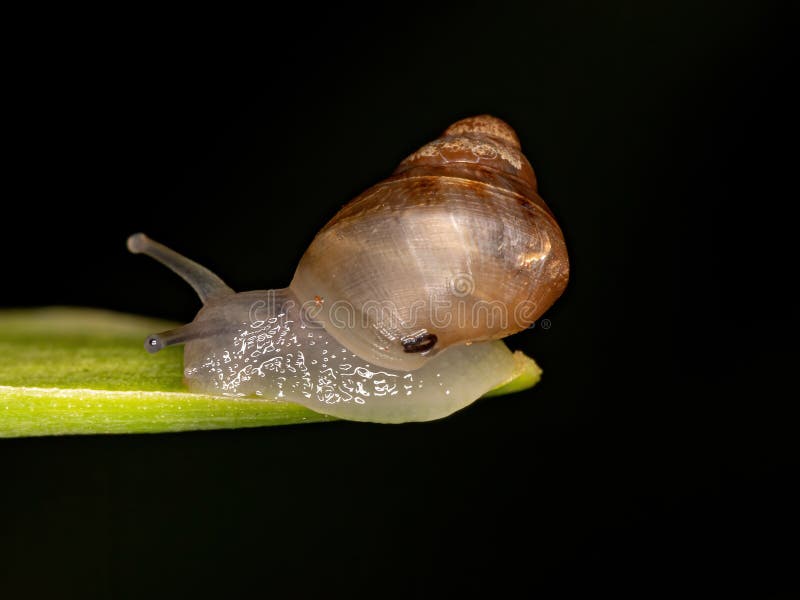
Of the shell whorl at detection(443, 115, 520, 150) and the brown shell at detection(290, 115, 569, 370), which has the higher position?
the shell whorl at detection(443, 115, 520, 150)

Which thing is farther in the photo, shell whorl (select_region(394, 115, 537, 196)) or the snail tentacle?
the snail tentacle

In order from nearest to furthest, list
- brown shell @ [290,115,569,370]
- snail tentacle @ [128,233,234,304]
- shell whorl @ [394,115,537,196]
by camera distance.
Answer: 1. brown shell @ [290,115,569,370]
2. shell whorl @ [394,115,537,196]
3. snail tentacle @ [128,233,234,304]

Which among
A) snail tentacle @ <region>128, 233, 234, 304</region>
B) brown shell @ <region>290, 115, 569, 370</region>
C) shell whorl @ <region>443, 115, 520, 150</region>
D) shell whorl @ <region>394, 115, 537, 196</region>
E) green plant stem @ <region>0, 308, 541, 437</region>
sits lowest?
green plant stem @ <region>0, 308, 541, 437</region>

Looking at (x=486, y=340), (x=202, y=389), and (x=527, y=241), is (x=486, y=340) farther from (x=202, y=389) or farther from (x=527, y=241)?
(x=202, y=389)

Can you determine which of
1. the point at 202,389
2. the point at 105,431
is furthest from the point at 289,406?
the point at 105,431

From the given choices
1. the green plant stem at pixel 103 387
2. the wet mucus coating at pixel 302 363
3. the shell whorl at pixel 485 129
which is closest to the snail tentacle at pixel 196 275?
the wet mucus coating at pixel 302 363

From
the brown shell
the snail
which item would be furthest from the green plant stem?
the brown shell

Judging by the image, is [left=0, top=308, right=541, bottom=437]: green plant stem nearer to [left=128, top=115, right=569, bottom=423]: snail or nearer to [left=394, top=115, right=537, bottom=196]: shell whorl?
[left=128, top=115, right=569, bottom=423]: snail

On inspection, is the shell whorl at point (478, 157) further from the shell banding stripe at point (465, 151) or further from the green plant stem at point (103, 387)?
the green plant stem at point (103, 387)
